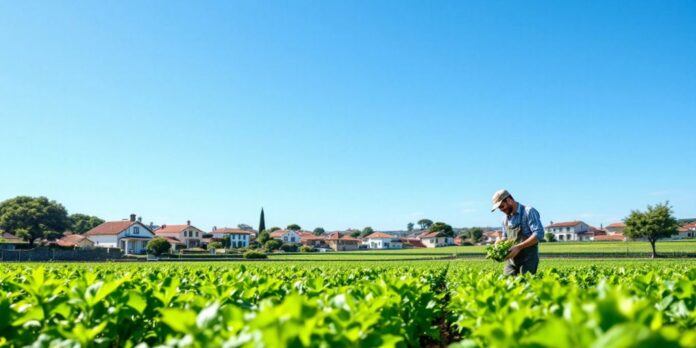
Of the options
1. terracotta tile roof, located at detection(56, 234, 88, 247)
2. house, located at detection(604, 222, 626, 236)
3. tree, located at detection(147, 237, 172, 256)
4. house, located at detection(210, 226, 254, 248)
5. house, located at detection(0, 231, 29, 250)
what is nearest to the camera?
tree, located at detection(147, 237, 172, 256)

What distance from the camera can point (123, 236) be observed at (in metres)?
92.9

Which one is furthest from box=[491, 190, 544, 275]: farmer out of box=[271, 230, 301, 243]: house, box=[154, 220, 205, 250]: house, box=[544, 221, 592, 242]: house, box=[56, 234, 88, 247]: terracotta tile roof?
box=[544, 221, 592, 242]: house

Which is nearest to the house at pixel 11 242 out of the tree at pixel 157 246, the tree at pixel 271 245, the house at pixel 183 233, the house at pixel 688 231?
the tree at pixel 157 246

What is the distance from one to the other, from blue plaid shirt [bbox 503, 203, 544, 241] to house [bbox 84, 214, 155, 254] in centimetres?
9364

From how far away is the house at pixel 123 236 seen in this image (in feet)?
303

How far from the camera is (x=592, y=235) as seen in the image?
153 m

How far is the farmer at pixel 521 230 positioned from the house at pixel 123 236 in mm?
93538

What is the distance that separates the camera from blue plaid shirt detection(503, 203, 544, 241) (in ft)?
27.1

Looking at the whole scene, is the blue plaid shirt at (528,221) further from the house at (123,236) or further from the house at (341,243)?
the house at (341,243)

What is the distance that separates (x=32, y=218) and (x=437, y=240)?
4011 inches

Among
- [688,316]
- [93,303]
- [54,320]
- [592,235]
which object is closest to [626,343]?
[688,316]

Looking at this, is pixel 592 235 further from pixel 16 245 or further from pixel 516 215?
pixel 516 215

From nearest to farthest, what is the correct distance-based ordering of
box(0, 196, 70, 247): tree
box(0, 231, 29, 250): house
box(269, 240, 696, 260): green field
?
box(269, 240, 696, 260): green field
box(0, 231, 29, 250): house
box(0, 196, 70, 247): tree

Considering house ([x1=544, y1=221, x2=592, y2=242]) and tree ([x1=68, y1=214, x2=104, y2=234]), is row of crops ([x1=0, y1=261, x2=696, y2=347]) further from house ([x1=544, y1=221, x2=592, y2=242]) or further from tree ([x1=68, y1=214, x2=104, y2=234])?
house ([x1=544, y1=221, x2=592, y2=242])
